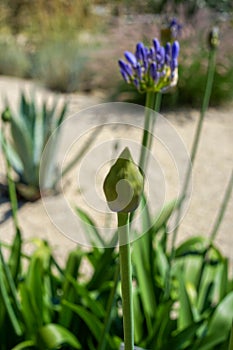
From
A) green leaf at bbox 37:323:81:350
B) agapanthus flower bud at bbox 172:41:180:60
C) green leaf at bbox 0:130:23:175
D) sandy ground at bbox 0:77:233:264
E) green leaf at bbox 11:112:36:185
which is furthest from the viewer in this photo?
green leaf at bbox 0:130:23:175

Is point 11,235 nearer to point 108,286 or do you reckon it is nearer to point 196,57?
point 108,286

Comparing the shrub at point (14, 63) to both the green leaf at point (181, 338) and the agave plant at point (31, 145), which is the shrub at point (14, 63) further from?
the green leaf at point (181, 338)

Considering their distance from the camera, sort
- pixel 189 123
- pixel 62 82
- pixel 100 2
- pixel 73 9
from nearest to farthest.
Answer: pixel 189 123
pixel 62 82
pixel 73 9
pixel 100 2

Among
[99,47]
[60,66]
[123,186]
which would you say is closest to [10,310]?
[123,186]

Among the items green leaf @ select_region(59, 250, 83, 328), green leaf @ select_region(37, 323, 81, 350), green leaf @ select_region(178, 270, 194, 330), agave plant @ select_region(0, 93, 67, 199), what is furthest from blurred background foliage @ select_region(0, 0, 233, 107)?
green leaf @ select_region(37, 323, 81, 350)

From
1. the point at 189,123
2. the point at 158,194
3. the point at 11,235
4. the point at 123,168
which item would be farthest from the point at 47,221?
the point at 123,168

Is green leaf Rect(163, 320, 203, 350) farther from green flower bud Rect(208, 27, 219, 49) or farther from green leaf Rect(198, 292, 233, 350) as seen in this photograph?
green flower bud Rect(208, 27, 219, 49)
